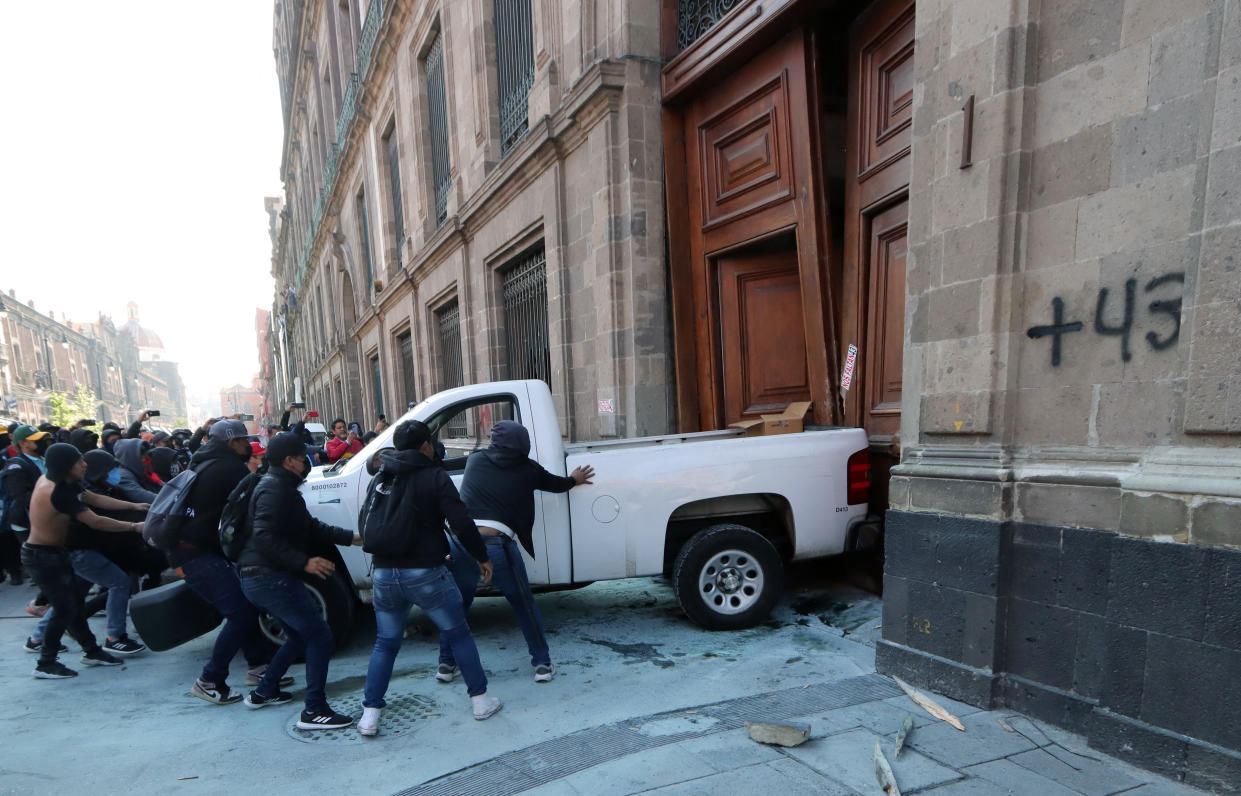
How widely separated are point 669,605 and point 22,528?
5923mm

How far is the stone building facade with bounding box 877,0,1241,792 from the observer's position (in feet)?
8.41

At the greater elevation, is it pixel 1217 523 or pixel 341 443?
pixel 1217 523

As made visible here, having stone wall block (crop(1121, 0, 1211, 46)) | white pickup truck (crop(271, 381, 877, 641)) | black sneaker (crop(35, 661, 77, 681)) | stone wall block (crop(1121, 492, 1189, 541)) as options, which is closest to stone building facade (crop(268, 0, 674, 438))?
white pickup truck (crop(271, 381, 877, 641))

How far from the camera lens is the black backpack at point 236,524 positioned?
360cm

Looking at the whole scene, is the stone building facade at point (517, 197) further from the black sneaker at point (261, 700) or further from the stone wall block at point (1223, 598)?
the stone wall block at point (1223, 598)

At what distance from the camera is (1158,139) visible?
2805mm

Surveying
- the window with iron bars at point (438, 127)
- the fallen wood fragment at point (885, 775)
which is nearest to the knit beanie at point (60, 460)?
the fallen wood fragment at point (885, 775)

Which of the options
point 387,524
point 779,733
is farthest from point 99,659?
point 779,733

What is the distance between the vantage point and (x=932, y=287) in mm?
3656

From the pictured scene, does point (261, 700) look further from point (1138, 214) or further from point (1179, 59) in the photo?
point (1179, 59)

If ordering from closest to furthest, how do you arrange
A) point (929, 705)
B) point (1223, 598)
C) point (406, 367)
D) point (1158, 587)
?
point (1223, 598) < point (1158, 587) < point (929, 705) < point (406, 367)

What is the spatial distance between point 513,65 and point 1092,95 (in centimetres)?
912

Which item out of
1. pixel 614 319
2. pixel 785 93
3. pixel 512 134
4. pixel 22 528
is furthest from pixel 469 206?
pixel 22 528

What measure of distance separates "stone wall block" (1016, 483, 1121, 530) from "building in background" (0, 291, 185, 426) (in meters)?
49.0
